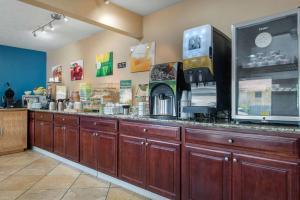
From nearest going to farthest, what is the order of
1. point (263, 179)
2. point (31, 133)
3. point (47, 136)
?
1. point (263, 179)
2. point (47, 136)
3. point (31, 133)

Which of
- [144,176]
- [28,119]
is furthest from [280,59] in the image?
[28,119]

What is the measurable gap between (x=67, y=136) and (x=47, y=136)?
781 mm

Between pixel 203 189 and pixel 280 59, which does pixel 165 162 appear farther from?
pixel 280 59

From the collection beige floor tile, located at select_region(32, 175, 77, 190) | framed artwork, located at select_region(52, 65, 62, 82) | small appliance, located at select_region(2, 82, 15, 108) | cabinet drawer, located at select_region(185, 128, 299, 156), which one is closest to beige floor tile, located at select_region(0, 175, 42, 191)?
beige floor tile, located at select_region(32, 175, 77, 190)

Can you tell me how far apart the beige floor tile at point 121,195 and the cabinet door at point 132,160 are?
15 cm

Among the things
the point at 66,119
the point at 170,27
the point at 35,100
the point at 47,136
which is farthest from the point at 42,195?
the point at 35,100

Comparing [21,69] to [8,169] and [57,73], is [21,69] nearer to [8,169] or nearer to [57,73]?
[57,73]

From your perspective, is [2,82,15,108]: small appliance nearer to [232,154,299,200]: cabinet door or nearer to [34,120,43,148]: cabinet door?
[34,120,43,148]: cabinet door

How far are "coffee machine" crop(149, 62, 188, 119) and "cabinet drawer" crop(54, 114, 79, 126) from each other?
4.51ft

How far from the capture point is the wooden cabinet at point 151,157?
2.04 meters

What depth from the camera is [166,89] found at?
7.80 feet

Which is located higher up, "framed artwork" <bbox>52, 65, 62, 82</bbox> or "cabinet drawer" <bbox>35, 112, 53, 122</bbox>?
"framed artwork" <bbox>52, 65, 62, 82</bbox>

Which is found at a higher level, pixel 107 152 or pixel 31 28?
pixel 31 28

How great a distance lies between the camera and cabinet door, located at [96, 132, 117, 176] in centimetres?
264
